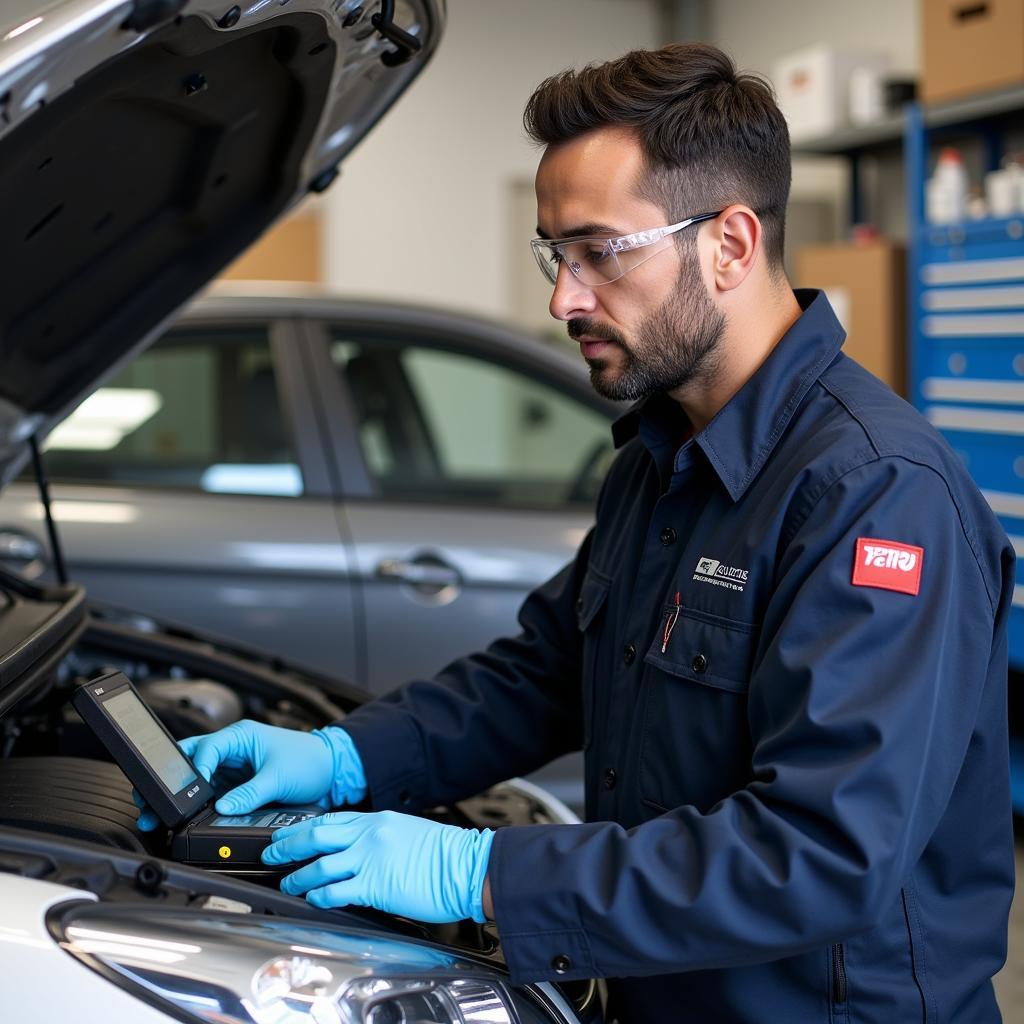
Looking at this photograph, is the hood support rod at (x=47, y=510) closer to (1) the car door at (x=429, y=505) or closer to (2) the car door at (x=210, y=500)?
(2) the car door at (x=210, y=500)

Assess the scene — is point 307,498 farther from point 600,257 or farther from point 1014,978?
point 1014,978

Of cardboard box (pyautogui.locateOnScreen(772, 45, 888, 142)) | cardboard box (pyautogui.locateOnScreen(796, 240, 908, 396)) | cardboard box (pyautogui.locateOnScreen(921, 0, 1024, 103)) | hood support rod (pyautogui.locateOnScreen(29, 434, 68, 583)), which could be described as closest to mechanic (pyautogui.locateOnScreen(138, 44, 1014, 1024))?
hood support rod (pyautogui.locateOnScreen(29, 434, 68, 583))

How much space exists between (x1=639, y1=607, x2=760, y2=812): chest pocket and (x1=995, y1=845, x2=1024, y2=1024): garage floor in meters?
1.43

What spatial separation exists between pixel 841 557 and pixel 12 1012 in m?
0.76

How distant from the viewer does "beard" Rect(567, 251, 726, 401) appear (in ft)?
4.23

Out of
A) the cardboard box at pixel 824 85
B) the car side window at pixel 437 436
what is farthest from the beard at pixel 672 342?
the cardboard box at pixel 824 85

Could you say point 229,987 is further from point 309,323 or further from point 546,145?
point 309,323

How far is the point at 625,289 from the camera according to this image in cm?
128

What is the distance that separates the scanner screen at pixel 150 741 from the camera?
49.0 inches

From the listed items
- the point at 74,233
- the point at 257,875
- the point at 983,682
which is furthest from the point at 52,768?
the point at 983,682

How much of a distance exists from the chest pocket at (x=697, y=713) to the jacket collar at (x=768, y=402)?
14 cm

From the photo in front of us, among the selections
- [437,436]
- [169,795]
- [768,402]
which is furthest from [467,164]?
[169,795]

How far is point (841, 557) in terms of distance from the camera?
108cm

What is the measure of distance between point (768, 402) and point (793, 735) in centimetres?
36
